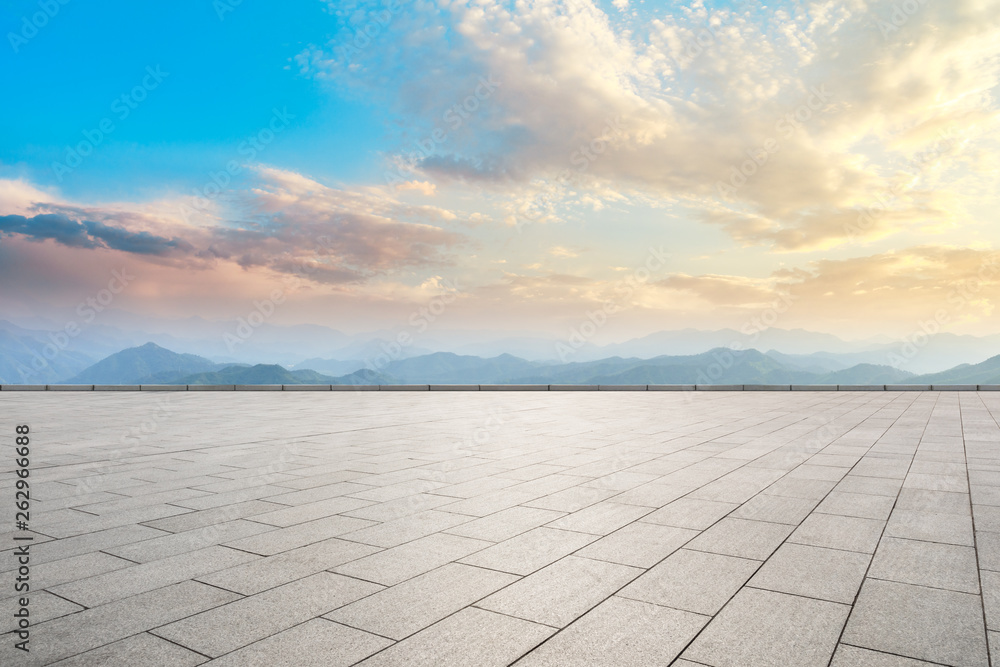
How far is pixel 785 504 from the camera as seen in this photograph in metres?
7.60

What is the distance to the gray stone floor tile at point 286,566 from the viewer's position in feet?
16.4

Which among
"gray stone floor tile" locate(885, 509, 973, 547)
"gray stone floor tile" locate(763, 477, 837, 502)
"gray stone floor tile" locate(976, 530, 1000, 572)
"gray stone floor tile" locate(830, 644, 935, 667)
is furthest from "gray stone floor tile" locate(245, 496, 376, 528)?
"gray stone floor tile" locate(976, 530, 1000, 572)

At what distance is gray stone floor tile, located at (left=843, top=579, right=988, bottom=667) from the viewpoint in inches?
153

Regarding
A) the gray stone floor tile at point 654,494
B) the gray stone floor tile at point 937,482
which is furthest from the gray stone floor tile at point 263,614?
the gray stone floor tile at point 937,482

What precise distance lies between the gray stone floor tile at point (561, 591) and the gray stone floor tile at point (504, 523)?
1.00 metres

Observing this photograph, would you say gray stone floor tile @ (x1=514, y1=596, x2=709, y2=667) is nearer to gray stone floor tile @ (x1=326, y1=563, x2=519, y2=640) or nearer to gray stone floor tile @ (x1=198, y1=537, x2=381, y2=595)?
gray stone floor tile @ (x1=326, y1=563, x2=519, y2=640)

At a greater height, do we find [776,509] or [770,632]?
[776,509]

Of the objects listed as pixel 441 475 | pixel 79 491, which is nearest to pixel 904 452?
pixel 441 475

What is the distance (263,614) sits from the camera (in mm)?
4391

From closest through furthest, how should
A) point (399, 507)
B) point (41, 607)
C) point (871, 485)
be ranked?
point (41, 607), point (399, 507), point (871, 485)

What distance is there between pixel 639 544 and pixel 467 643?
264cm

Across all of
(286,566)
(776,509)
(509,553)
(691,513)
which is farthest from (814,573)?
(286,566)

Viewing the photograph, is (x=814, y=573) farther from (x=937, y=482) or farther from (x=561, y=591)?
(x=937, y=482)

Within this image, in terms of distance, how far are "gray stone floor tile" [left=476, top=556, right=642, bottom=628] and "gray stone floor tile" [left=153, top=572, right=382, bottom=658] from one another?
45.0 inches
